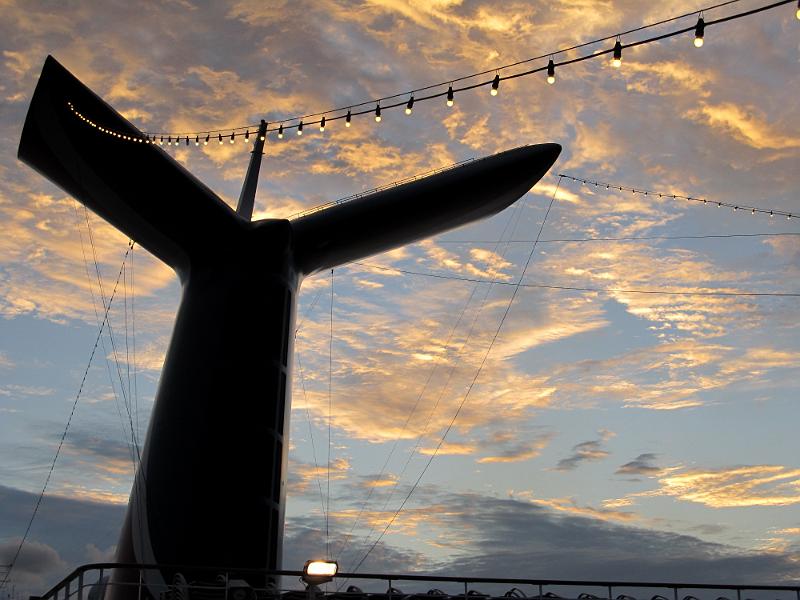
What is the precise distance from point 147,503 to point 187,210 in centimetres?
546

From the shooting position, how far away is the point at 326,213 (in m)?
17.6

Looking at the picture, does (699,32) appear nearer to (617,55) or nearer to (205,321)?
(617,55)

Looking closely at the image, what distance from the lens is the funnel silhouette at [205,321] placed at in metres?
14.4

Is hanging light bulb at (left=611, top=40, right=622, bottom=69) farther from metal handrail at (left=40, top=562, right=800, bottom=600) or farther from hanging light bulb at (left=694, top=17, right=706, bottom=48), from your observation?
metal handrail at (left=40, top=562, right=800, bottom=600)

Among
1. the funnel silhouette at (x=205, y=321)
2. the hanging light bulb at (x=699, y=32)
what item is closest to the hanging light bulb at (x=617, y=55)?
the hanging light bulb at (x=699, y=32)

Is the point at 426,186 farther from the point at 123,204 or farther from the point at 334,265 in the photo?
the point at 123,204

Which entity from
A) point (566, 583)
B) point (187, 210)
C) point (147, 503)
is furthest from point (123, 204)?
point (566, 583)

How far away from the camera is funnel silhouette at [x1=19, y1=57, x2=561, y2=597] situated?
1442cm

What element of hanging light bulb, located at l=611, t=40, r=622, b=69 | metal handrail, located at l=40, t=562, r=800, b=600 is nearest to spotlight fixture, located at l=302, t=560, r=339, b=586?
metal handrail, located at l=40, t=562, r=800, b=600

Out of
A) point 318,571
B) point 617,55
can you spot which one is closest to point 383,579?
point 318,571

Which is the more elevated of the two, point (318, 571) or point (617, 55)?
point (617, 55)

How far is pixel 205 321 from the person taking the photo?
1589cm

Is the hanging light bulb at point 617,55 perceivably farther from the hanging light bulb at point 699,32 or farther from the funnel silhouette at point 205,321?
the funnel silhouette at point 205,321

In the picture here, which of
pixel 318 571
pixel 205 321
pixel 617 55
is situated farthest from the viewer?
pixel 205 321
